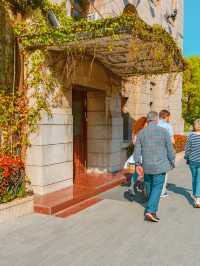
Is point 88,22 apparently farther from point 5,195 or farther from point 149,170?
point 5,195

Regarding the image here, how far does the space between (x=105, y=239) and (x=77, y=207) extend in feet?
5.76

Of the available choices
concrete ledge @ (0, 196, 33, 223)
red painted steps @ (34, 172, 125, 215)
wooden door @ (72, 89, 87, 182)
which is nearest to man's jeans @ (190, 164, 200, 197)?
red painted steps @ (34, 172, 125, 215)

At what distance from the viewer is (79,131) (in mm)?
9734

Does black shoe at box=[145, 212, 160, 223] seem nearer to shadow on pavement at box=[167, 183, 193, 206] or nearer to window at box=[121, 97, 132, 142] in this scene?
shadow on pavement at box=[167, 183, 193, 206]

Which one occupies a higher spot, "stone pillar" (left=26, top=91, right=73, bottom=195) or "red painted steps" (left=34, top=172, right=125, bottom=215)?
"stone pillar" (left=26, top=91, right=73, bottom=195)

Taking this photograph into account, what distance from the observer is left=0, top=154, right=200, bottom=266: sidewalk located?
4.27 m

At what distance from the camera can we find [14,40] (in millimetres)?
6910

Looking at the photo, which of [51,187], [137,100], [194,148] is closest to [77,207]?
[51,187]

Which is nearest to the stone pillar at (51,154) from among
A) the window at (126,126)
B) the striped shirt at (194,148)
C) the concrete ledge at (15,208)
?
the concrete ledge at (15,208)

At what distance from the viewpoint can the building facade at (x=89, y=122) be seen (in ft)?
23.6

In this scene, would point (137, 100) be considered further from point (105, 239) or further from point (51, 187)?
point (105, 239)

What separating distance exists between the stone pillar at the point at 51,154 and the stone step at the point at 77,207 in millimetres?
818

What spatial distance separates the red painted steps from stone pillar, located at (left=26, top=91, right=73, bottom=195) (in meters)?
0.26

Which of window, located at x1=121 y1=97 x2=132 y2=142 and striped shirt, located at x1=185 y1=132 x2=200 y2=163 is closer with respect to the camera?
striped shirt, located at x1=185 y1=132 x2=200 y2=163
